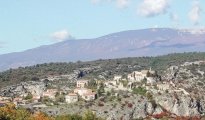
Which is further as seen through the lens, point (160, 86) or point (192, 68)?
point (192, 68)

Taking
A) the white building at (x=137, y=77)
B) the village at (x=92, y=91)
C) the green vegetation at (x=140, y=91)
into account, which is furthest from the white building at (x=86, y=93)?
the white building at (x=137, y=77)

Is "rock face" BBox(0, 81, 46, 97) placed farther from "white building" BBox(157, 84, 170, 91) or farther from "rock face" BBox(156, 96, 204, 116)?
"rock face" BBox(156, 96, 204, 116)

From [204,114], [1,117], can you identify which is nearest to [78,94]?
[204,114]

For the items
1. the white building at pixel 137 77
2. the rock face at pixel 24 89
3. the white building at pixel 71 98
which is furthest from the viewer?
the rock face at pixel 24 89

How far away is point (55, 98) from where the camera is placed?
473 ft

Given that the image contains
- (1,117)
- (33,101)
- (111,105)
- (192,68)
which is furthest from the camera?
(192,68)

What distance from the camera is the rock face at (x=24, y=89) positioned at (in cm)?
16188

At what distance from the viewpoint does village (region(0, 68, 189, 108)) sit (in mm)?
141000

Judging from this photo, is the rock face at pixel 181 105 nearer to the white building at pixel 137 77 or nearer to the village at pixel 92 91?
the village at pixel 92 91

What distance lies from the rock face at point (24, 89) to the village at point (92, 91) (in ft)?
0.90

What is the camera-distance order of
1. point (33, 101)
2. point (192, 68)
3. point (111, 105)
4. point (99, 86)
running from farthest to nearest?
point (192, 68), point (99, 86), point (33, 101), point (111, 105)

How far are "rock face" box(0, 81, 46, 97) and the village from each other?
0.90 feet

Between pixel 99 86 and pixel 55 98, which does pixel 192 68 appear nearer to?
pixel 99 86

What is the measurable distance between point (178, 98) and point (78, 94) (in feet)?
74.3
